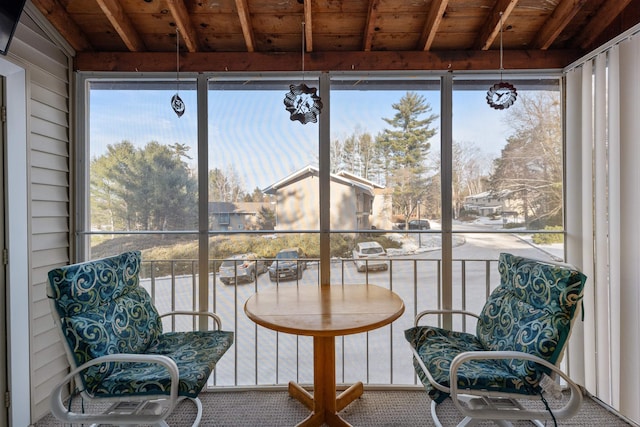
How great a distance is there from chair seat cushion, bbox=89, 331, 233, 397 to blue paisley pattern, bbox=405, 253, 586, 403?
1.23 meters

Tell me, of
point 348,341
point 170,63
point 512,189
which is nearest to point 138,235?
point 170,63

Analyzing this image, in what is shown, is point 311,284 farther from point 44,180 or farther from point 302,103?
point 44,180

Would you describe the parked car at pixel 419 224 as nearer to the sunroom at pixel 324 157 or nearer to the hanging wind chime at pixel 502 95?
the sunroom at pixel 324 157

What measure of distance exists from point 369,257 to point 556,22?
88.7 inches

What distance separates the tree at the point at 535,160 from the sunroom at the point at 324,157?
12mm

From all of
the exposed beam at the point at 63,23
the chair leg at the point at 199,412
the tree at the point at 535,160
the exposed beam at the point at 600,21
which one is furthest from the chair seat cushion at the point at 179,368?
the exposed beam at the point at 600,21

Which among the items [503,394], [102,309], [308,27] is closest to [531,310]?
[503,394]

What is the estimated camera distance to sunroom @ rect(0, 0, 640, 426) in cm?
239

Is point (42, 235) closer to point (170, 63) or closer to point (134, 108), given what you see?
point (134, 108)

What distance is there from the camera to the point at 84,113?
98.9 inches

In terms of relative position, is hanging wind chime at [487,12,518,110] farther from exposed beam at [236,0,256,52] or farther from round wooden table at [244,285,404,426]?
exposed beam at [236,0,256,52]

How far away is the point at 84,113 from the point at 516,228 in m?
3.76

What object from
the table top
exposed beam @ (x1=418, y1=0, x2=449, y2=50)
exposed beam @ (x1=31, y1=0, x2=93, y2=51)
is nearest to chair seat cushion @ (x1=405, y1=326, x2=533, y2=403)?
the table top

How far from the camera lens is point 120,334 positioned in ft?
5.87
